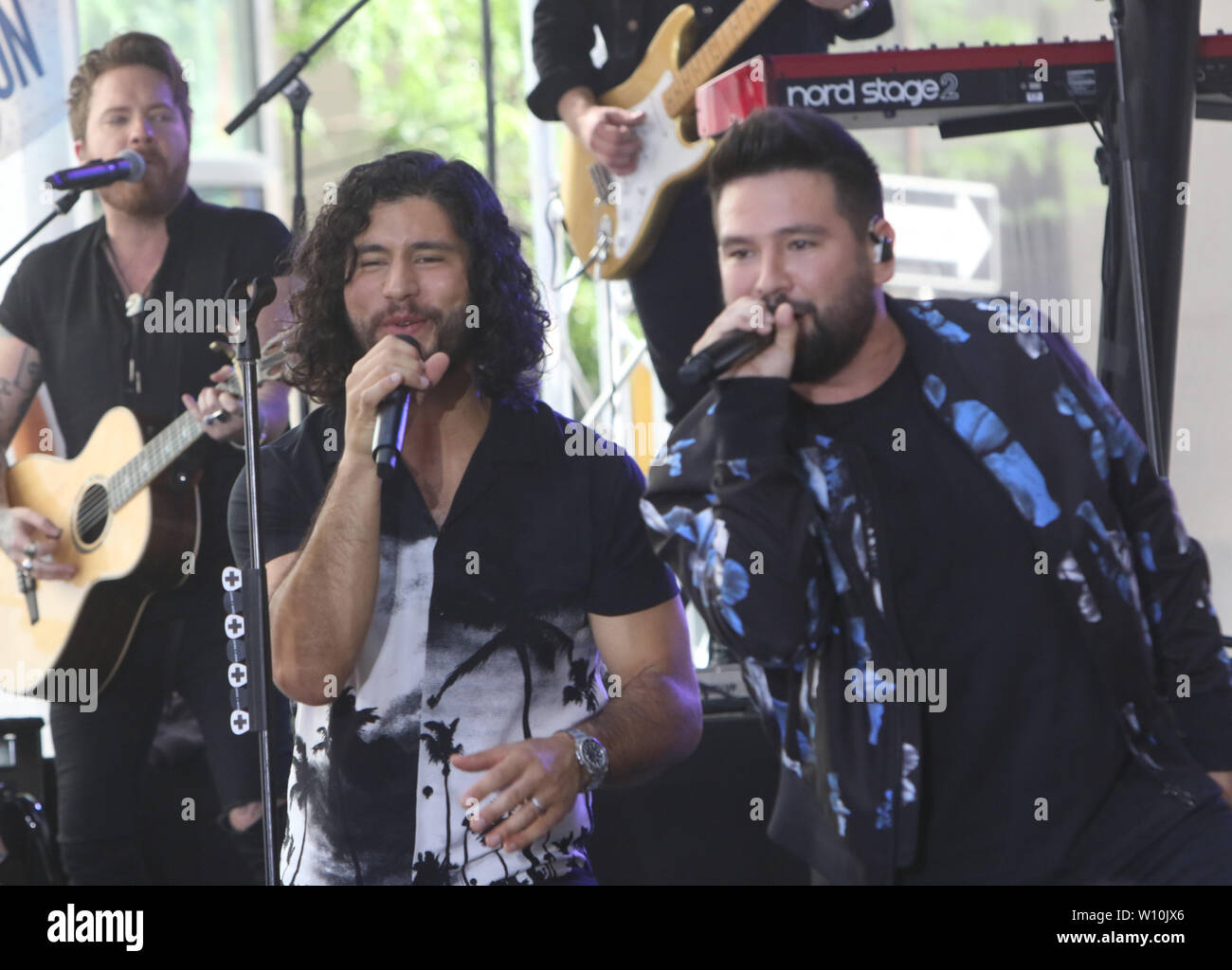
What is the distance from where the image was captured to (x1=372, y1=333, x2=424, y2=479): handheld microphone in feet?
6.99

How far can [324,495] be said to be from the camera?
2533 mm

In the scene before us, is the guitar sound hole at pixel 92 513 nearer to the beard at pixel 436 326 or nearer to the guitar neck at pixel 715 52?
the beard at pixel 436 326

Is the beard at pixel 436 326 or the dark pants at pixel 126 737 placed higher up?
the beard at pixel 436 326

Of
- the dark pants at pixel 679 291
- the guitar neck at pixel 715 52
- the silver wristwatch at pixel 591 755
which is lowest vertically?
the silver wristwatch at pixel 591 755

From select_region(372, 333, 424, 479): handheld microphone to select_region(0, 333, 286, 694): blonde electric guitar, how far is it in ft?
4.13

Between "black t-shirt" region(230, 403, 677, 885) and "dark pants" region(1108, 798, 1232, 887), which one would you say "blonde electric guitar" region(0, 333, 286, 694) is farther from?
"dark pants" region(1108, 798, 1232, 887)

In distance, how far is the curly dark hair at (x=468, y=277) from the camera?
8.70 feet

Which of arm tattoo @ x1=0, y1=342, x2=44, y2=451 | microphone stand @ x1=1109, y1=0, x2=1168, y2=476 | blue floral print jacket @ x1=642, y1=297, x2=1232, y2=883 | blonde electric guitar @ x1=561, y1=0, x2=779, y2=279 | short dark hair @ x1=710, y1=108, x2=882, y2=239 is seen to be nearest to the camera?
blue floral print jacket @ x1=642, y1=297, x2=1232, y2=883

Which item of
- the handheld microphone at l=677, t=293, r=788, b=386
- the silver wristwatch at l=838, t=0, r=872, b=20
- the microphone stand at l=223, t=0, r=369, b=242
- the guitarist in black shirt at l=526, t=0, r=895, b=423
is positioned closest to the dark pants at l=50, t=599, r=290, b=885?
the microphone stand at l=223, t=0, r=369, b=242

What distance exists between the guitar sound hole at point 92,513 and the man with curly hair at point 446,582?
4.16 ft

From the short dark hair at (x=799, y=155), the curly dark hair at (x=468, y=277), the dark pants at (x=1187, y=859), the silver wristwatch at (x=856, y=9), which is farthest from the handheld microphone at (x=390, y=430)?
the silver wristwatch at (x=856, y=9)

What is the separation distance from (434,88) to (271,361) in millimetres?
12691

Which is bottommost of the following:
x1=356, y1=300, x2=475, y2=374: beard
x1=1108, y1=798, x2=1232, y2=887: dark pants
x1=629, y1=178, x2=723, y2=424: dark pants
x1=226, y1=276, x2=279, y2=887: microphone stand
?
x1=1108, y1=798, x2=1232, y2=887: dark pants
